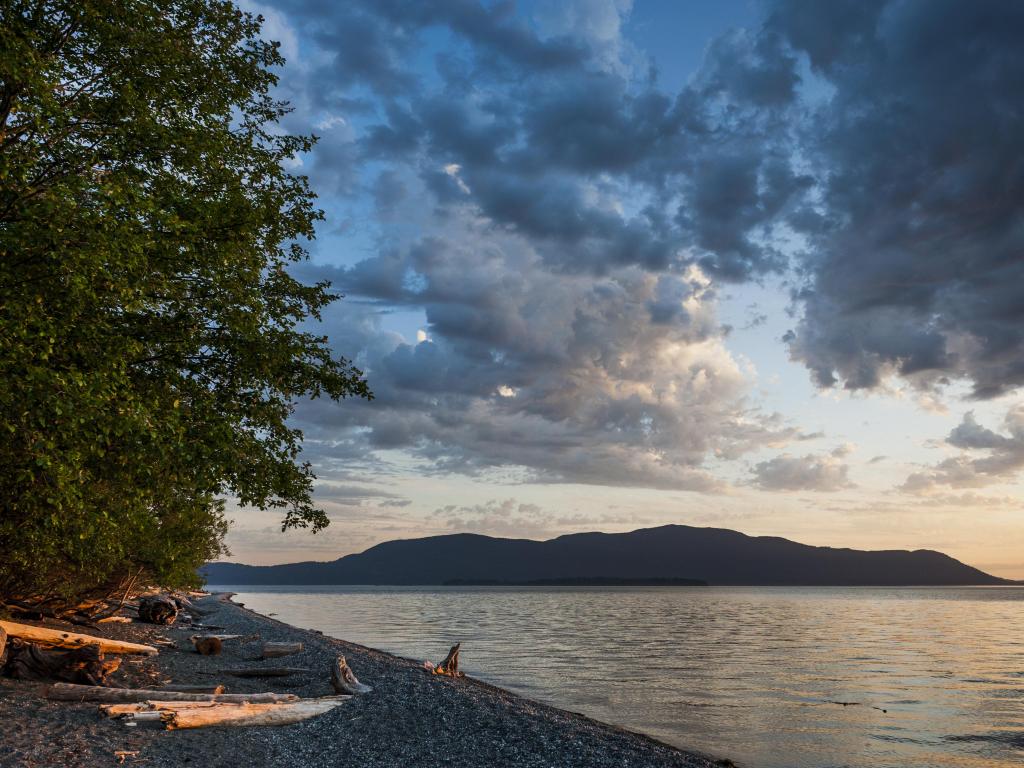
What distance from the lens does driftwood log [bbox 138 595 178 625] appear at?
153ft

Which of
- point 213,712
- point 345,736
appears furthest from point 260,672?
point 345,736

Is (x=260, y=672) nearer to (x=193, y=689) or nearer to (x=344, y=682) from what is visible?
(x=344, y=682)

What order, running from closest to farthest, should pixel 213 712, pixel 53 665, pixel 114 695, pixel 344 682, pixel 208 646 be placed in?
pixel 213 712, pixel 114 695, pixel 53 665, pixel 344 682, pixel 208 646

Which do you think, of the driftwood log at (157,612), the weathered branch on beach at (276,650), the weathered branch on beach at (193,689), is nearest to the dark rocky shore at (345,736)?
the weathered branch on beach at (193,689)

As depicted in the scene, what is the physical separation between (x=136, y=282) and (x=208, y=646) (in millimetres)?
24080

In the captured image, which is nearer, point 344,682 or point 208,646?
point 344,682

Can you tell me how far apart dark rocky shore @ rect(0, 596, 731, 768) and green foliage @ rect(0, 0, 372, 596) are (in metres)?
3.87

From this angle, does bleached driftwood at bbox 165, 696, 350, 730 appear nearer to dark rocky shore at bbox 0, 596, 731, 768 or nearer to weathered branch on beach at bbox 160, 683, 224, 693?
dark rocky shore at bbox 0, 596, 731, 768

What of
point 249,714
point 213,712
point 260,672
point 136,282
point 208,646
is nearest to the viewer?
point 136,282

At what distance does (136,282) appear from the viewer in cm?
1262

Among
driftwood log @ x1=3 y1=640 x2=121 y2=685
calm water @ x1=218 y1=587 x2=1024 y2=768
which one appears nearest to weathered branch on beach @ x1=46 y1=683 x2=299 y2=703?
driftwood log @ x1=3 y1=640 x2=121 y2=685

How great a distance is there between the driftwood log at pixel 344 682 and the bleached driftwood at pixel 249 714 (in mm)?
2315

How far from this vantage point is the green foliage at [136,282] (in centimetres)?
1134

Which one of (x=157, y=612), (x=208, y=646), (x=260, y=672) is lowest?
(x=157, y=612)
